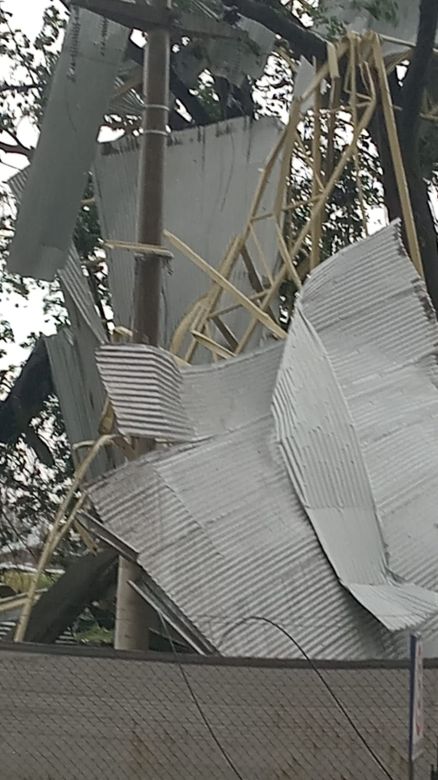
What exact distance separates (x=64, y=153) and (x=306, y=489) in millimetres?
3637

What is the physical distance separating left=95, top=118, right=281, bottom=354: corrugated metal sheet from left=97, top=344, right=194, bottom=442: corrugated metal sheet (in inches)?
129

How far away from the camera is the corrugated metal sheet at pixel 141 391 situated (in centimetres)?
602

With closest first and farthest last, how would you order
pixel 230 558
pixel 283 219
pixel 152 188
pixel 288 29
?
pixel 230 558
pixel 152 188
pixel 283 219
pixel 288 29

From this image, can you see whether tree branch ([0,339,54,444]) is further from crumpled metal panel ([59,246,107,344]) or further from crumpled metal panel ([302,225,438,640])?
crumpled metal panel ([302,225,438,640])

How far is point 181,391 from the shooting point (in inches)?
256

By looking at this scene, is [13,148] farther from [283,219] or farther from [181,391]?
[181,391]

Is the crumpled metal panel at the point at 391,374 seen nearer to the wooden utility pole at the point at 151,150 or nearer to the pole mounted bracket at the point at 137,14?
the wooden utility pole at the point at 151,150

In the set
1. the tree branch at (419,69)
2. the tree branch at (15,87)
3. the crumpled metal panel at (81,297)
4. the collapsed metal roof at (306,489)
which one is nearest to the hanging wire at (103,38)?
the crumpled metal panel at (81,297)

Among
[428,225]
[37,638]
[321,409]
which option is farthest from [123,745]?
[428,225]

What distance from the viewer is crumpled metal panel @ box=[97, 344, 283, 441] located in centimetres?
606

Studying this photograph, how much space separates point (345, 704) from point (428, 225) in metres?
7.41

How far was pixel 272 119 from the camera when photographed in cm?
988

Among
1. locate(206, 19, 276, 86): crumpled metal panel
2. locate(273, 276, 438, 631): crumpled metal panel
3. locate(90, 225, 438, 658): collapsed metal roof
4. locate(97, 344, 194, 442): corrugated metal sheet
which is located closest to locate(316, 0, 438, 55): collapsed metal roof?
locate(206, 19, 276, 86): crumpled metal panel

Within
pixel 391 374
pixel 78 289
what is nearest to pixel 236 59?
pixel 78 289
